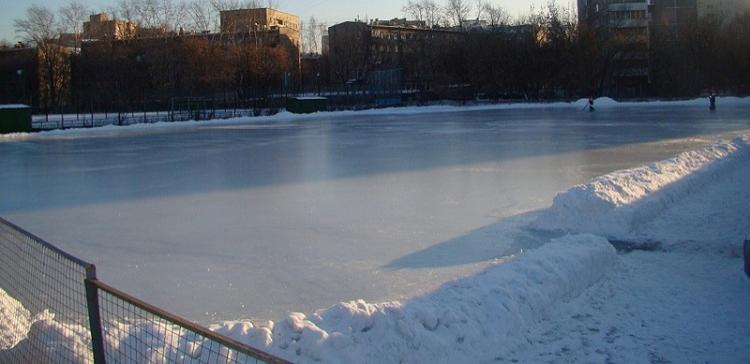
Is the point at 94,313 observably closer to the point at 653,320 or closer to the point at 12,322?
the point at 12,322

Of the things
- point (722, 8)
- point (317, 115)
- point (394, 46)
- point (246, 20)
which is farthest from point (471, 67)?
point (394, 46)

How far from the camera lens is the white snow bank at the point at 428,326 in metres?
4.64

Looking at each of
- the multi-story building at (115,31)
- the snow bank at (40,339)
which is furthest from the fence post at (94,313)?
the multi-story building at (115,31)

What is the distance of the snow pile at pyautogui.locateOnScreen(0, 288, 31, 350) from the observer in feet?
14.8

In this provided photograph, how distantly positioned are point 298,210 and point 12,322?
644 cm

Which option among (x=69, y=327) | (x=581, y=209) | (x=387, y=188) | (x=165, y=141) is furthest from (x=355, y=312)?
(x=165, y=141)

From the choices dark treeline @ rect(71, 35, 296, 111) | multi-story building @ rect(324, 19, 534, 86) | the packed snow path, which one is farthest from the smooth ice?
multi-story building @ rect(324, 19, 534, 86)

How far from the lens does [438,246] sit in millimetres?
8203

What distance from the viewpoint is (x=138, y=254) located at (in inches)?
323

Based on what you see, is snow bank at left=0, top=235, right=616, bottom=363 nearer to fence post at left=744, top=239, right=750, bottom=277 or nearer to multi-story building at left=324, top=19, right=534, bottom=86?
fence post at left=744, top=239, right=750, bottom=277

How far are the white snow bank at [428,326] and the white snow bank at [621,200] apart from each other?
3.09 m

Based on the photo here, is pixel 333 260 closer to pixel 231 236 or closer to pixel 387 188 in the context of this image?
pixel 231 236

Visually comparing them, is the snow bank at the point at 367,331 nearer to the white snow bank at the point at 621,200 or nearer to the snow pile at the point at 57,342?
the snow pile at the point at 57,342

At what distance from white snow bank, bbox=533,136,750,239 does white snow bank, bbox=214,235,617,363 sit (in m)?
3.09
